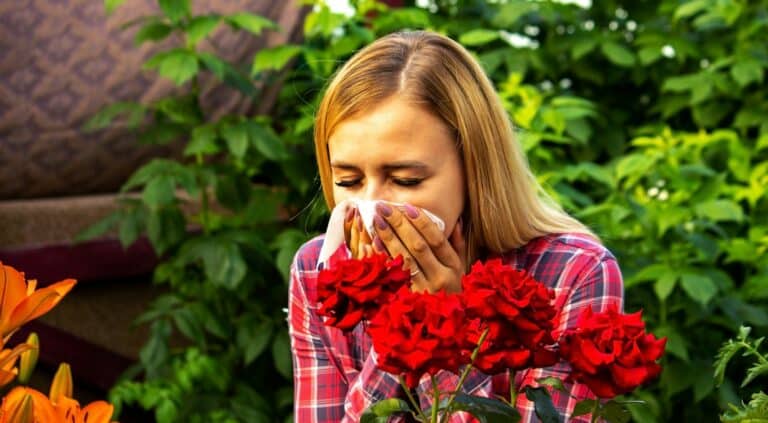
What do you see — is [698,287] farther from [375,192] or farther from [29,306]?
[29,306]

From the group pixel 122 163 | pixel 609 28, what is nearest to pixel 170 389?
pixel 122 163

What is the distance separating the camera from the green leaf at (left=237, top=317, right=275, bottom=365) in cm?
312

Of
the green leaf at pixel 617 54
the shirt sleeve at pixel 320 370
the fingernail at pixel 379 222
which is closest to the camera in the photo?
the fingernail at pixel 379 222

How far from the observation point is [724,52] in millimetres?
3490

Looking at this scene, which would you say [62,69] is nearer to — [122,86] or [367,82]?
[122,86]

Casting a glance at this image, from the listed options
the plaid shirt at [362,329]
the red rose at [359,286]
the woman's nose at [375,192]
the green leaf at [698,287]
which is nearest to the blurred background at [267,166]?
the green leaf at [698,287]

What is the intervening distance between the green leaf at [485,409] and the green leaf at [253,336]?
2052 millimetres

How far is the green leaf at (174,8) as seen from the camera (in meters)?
3.04

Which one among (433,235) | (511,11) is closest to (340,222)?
(433,235)

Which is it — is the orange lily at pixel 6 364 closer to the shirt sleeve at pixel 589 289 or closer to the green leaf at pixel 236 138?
the shirt sleeve at pixel 589 289

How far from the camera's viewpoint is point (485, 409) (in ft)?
3.53

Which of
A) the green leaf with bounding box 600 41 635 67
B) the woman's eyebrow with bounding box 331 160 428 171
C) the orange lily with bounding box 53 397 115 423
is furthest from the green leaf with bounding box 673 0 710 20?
the orange lily with bounding box 53 397 115 423

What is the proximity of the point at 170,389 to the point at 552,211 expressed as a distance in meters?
1.18

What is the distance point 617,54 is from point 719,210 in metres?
0.65
